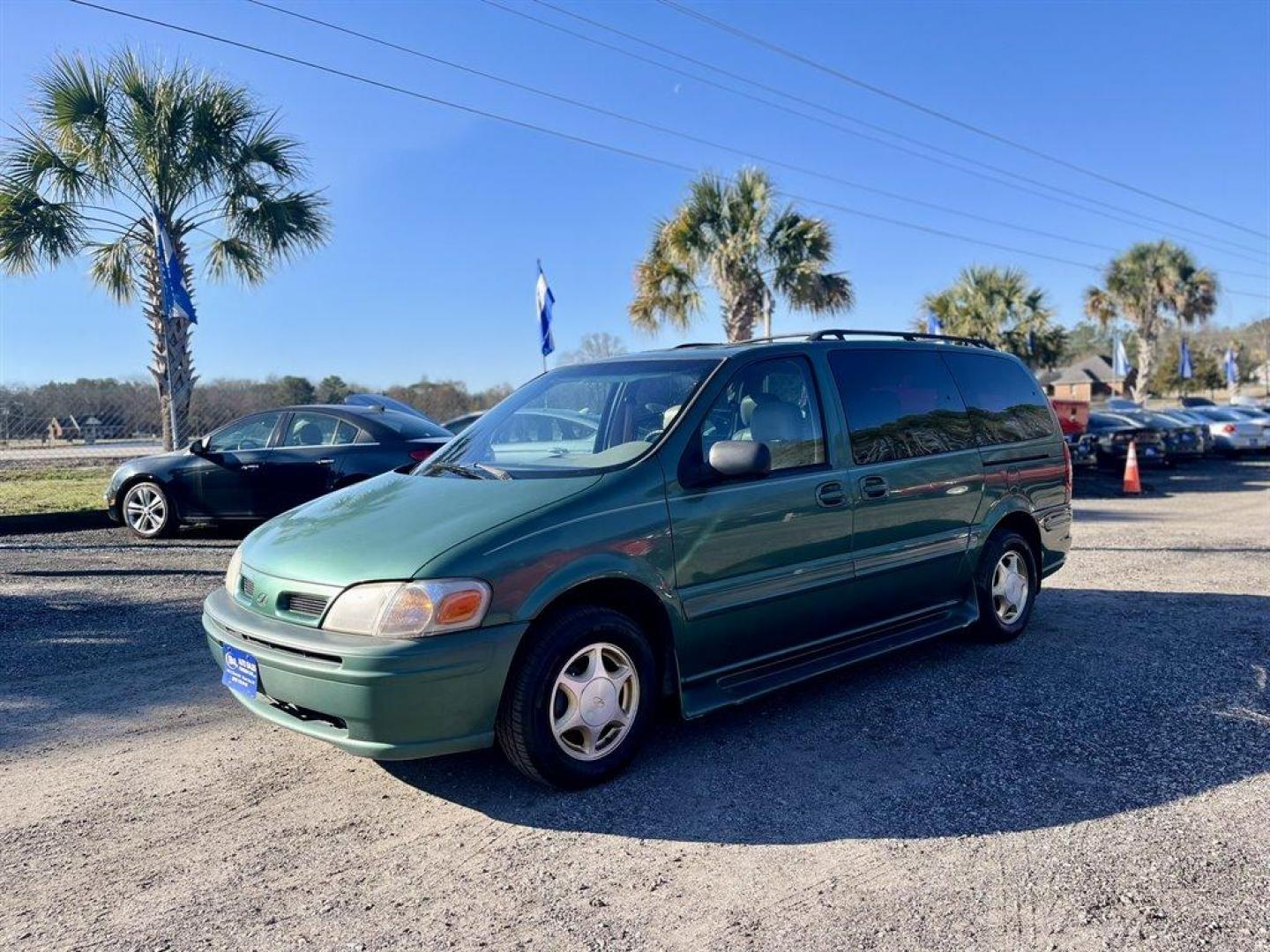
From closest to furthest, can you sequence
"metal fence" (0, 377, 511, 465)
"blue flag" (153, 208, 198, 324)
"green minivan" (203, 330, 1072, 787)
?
"green minivan" (203, 330, 1072, 787)
"blue flag" (153, 208, 198, 324)
"metal fence" (0, 377, 511, 465)

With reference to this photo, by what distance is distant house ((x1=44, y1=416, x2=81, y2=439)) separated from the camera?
18.2 m

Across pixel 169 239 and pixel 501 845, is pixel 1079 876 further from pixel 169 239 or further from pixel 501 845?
pixel 169 239

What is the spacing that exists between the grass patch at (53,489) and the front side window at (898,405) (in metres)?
9.90

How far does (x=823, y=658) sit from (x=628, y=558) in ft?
4.45

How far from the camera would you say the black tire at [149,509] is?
9.47 metres

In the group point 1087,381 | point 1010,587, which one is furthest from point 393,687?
point 1087,381

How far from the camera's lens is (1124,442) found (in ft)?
63.2

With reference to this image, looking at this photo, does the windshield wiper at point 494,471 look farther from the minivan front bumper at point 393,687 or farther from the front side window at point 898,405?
the front side window at point 898,405

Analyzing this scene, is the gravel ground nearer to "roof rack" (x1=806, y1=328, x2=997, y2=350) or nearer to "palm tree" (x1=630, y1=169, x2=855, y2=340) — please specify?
"roof rack" (x1=806, y1=328, x2=997, y2=350)

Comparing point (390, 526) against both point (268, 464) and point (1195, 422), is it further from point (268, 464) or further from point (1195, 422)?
point (1195, 422)

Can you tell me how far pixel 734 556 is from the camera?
395cm

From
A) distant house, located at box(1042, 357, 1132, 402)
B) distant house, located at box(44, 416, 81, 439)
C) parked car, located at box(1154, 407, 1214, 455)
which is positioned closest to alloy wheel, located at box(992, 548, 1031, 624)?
parked car, located at box(1154, 407, 1214, 455)

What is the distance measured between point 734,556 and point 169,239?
13.5 m

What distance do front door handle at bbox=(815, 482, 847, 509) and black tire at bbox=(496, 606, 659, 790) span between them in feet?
4.04
